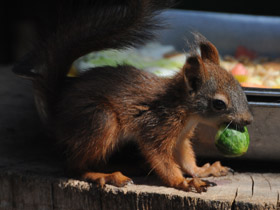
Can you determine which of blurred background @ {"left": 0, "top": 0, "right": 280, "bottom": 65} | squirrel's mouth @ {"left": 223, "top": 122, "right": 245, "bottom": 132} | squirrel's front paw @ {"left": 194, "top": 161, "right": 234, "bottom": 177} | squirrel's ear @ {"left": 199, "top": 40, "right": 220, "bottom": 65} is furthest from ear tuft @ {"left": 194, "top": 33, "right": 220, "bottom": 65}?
blurred background @ {"left": 0, "top": 0, "right": 280, "bottom": 65}

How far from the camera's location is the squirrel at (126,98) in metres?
2.11

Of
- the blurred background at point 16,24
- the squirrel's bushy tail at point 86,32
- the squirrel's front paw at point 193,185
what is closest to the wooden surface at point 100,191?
the squirrel's front paw at point 193,185

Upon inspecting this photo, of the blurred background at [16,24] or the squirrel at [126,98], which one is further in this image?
the blurred background at [16,24]

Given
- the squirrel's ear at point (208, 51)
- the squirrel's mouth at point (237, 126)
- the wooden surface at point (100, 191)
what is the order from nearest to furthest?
the wooden surface at point (100, 191) → the squirrel's mouth at point (237, 126) → the squirrel's ear at point (208, 51)

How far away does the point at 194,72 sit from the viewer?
2102 millimetres

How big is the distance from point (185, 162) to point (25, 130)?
0.90 metres

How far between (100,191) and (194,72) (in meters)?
0.62

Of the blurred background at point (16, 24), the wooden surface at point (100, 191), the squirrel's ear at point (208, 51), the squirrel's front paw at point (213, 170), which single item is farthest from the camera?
the blurred background at point (16, 24)

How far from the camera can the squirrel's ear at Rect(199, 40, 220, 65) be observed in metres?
2.21

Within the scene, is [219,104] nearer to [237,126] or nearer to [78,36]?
[237,126]

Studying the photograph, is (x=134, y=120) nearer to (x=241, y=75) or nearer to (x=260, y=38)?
(x=241, y=75)

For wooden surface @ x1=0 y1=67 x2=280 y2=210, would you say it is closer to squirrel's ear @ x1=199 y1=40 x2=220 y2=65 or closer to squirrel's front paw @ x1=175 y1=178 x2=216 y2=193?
squirrel's front paw @ x1=175 y1=178 x2=216 y2=193

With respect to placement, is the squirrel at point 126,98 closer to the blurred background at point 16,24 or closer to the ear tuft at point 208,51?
the ear tuft at point 208,51

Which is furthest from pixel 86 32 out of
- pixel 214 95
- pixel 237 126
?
pixel 237 126
